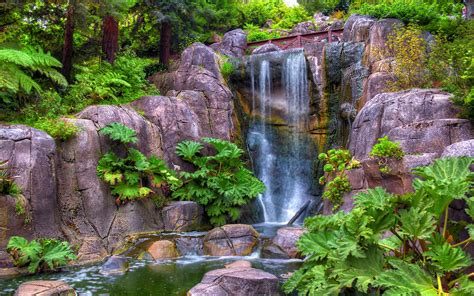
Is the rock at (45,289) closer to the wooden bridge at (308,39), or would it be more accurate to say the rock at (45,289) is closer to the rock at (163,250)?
the rock at (163,250)

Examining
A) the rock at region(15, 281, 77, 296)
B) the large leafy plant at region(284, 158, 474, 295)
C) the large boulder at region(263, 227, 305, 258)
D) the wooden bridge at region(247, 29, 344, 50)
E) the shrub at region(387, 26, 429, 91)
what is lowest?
the large boulder at region(263, 227, 305, 258)

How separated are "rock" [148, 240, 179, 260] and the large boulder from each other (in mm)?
2176

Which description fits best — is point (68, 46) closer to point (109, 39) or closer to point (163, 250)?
point (109, 39)

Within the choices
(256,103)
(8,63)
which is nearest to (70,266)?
(8,63)

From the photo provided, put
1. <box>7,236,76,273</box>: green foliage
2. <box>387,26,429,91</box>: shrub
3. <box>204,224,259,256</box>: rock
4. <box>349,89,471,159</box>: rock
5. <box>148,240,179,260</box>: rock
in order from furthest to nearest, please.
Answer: <box>387,26,429,91</box>: shrub, <box>204,224,259,256</box>: rock, <box>148,240,179,260</box>: rock, <box>349,89,471,159</box>: rock, <box>7,236,76,273</box>: green foliage

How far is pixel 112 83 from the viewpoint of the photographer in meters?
14.8

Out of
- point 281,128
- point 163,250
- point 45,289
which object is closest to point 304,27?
point 281,128

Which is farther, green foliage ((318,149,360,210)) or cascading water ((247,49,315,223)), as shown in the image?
cascading water ((247,49,315,223))

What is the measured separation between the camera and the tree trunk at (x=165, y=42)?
59.1 feet

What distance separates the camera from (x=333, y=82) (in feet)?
56.3

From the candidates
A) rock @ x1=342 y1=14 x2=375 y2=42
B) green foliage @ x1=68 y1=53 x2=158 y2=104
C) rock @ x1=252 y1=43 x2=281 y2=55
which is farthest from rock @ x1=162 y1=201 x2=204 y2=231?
rock @ x1=252 y1=43 x2=281 y2=55

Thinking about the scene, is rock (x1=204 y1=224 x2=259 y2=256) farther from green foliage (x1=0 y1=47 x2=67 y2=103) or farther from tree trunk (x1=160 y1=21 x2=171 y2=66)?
tree trunk (x1=160 y1=21 x2=171 y2=66)

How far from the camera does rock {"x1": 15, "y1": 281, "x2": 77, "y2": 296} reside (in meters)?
6.74

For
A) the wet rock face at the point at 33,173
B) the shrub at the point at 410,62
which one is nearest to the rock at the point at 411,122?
the shrub at the point at 410,62
